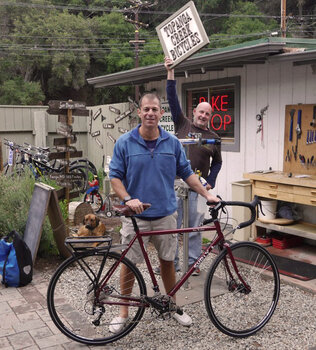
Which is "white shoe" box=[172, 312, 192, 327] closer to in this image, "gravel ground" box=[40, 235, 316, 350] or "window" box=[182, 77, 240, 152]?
"gravel ground" box=[40, 235, 316, 350]

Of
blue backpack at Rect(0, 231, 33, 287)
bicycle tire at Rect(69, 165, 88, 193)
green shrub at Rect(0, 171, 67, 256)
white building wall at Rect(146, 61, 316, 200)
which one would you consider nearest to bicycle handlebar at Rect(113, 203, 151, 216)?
blue backpack at Rect(0, 231, 33, 287)

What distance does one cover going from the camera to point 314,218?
5.82m

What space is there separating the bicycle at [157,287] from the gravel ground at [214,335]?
0.30ft

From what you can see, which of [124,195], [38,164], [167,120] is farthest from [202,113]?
[38,164]

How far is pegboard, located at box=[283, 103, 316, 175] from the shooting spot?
5684 mm

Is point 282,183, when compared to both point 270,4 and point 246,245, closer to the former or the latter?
point 246,245

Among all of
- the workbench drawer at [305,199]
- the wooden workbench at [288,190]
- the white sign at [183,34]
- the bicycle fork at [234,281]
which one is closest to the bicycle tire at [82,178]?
the wooden workbench at [288,190]

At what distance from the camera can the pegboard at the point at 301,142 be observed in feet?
18.6

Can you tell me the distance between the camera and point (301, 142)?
19.1ft

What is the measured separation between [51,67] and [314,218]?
2745 centimetres

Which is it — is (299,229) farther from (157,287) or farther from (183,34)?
(183,34)

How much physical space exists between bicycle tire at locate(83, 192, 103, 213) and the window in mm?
2540

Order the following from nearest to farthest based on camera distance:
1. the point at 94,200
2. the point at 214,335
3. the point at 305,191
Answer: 1. the point at 214,335
2. the point at 305,191
3. the point at 94,200

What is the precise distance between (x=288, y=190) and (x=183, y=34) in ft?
8.47
